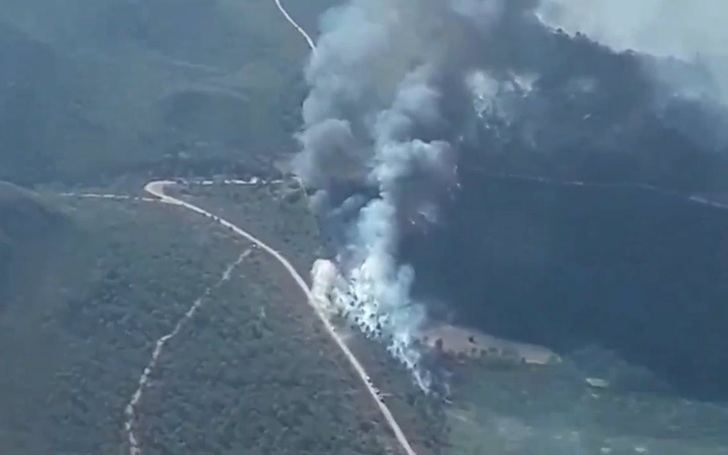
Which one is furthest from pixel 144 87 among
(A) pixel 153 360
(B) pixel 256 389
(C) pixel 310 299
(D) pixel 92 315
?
(B) pixel 256 389

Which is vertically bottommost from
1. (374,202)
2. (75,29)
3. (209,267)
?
(209,267)

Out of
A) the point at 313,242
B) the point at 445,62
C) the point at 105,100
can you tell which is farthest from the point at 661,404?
the point at 105,100

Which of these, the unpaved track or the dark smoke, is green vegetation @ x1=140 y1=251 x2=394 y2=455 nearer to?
the unpaved track

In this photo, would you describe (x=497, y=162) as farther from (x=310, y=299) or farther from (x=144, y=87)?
(x=144, y=87)

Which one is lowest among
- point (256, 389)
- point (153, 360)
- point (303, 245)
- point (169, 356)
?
point (256, 389)

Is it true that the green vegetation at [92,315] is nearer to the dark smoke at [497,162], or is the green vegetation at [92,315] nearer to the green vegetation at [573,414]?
the dark smoke at [497,162]

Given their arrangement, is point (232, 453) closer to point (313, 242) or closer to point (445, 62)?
point (313, 242)

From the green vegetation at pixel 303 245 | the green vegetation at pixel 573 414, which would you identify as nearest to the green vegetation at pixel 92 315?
the green vegetation at pixel 303 245

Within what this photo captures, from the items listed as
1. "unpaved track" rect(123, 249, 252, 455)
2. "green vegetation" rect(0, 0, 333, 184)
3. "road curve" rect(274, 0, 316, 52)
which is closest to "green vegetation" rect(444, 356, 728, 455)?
"unpaved track" rect(123, 249, 252, 455)
